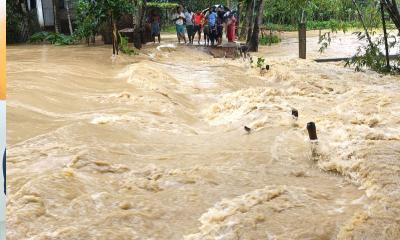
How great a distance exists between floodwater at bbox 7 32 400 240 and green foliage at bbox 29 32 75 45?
23.5ft

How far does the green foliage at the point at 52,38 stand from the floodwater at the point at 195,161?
7159mm

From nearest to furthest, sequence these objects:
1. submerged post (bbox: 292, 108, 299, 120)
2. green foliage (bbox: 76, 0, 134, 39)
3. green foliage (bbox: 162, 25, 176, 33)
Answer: submerged post (bbox: 292, 108, 299, 120)
green foliage (bbox: 76, 0, 134, 39)
green foliage (bbox: 162, 25, 176, 33)

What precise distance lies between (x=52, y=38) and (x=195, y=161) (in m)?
13.6

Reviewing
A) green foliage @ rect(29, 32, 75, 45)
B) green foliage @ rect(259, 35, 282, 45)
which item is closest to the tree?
green foliage @ rect(29, 32, 75, 45)

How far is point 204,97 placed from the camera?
31.8ft

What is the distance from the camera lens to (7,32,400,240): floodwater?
3.84 m

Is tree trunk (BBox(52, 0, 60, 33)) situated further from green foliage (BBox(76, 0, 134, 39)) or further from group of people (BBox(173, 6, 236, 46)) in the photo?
group of people (BBox(173, 6, 236, 46))

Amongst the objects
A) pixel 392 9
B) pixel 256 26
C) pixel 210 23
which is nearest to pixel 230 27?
pixel 256 26

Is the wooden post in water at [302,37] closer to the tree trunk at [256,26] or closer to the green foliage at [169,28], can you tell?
the tree trunk at [256,26]

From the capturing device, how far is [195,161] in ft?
17.8

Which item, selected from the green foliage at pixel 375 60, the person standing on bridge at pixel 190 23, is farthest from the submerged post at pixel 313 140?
the person standing on bridge at pixel 190 23

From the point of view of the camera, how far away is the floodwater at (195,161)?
3836 millimetres

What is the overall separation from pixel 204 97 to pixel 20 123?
420 centimetres

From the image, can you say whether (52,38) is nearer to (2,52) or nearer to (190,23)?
(190,23)
